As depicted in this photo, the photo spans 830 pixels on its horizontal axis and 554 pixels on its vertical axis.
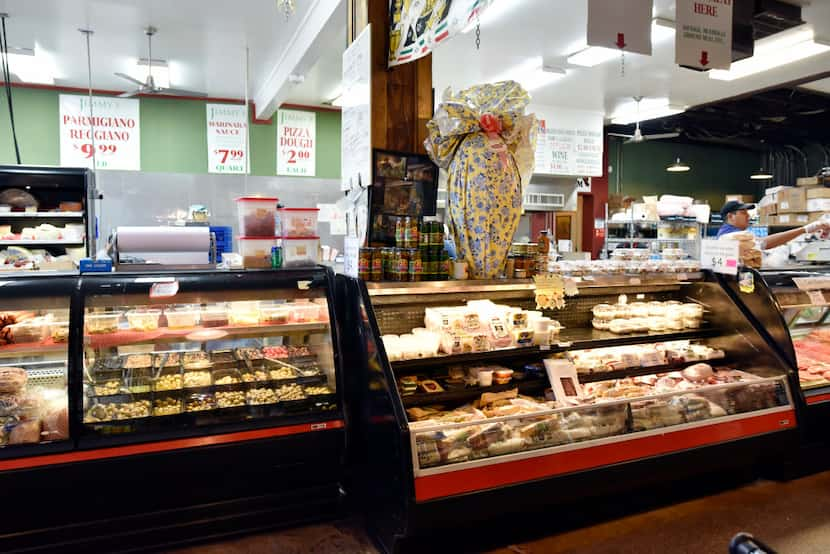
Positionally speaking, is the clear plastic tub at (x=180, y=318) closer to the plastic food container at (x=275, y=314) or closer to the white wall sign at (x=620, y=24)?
the plastic food container at (x=275, y=314)

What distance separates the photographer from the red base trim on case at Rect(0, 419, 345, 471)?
91.4 inches

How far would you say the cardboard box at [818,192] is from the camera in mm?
8203

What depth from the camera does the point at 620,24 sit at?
9.71 ft

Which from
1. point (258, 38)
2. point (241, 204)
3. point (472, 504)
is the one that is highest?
point (258, 38)

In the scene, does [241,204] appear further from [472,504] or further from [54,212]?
[54,212]

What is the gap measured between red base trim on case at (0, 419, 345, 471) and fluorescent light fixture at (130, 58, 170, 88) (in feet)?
19.0

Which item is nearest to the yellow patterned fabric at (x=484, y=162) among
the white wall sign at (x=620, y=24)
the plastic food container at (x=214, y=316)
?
the white wall sign at (x=620, y=24)

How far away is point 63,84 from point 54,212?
3.03 metres

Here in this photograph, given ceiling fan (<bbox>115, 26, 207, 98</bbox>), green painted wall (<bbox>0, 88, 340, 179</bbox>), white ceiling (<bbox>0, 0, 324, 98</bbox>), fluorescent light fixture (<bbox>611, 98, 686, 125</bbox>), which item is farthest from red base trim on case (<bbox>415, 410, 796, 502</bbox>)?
green painted wall (<bbox>0, 88, 340, 179</bbox>)

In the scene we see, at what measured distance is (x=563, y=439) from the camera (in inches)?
106

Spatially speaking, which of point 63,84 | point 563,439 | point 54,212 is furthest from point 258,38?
point 563,439

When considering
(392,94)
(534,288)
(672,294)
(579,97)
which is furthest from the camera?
(579,97)

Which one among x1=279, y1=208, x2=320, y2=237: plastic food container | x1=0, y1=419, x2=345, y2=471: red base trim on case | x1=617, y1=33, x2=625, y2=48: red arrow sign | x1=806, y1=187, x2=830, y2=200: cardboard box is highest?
x1=617, y1=33, x2=625, y2=48: red arrow sign

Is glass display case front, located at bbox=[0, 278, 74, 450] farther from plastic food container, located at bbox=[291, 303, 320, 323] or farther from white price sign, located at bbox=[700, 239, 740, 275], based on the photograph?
white price sign, located at bbox=[700, 239, 740, 275]
